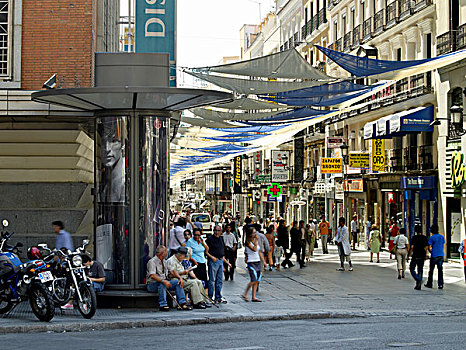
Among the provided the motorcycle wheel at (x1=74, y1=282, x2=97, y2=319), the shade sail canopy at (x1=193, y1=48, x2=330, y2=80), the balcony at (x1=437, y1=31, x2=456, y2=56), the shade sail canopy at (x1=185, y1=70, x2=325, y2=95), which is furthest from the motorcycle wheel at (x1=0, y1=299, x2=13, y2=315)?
the balcony at (x1=437, y1=31, x2=456, y2=56)

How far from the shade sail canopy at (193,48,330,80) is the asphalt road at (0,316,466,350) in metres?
7.22

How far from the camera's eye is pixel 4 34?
18156mm

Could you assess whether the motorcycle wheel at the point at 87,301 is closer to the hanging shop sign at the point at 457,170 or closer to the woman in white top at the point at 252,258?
the woman in white top at the point at 252,258

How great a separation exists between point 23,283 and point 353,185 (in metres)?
29.6

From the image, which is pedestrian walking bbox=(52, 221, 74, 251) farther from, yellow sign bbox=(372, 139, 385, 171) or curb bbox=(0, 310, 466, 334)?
yellow sign bbox=(372, 139, 385, 171)

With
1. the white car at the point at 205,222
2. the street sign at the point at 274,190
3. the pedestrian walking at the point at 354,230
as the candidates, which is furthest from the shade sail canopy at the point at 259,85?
the white car at the point at 205,222

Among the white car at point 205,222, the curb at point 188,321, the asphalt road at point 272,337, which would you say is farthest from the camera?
the white car at point 205,222

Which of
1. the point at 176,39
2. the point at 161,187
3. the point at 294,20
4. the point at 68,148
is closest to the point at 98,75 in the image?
the point at 161,187

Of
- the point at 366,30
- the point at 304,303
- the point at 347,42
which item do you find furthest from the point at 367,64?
the point at 347,42

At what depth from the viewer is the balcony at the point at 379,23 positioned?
3809cm

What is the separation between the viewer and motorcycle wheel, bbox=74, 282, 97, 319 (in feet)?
43.0

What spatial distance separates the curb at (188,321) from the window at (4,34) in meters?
7.71

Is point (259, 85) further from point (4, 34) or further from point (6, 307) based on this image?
point (6, 307)

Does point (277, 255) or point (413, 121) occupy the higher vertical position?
point (413, 121)
